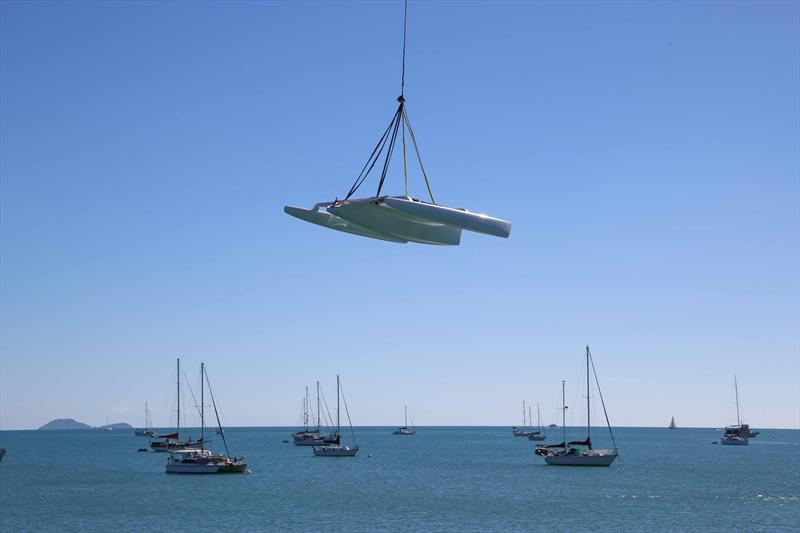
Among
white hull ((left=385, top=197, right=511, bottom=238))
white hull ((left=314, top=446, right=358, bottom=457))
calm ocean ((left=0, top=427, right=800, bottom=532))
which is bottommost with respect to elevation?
calm ocean ((left=0, top=427, right=800, bottom=532))

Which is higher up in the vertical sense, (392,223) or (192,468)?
(392,223)

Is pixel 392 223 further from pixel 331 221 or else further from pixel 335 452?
pixel 335 452

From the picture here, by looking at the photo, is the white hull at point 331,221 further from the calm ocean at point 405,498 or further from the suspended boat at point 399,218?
the calm ocean at point 405,498

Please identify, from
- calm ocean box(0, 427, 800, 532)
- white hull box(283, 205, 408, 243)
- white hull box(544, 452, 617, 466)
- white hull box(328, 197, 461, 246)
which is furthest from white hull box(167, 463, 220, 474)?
white hull box(328, 197, 461, 246)

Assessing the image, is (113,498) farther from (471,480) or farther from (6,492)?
(471,480)

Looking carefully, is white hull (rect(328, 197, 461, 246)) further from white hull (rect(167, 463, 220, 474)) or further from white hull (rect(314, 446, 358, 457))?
white hull (rect(314, 446, 358, 457))

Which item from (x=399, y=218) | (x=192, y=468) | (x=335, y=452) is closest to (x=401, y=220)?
(x=399, y=218)

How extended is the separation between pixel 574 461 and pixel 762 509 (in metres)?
33.8

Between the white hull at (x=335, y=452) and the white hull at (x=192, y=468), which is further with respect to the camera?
the white hull at (x=335, y=452)

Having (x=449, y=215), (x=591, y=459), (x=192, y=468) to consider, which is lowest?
(x=591, y=459)

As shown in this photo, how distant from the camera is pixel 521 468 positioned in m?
102

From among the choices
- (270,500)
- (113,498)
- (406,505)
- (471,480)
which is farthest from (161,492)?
(471,480)

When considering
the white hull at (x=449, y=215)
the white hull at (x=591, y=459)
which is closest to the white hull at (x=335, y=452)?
the white hull at (x=591, y=459)

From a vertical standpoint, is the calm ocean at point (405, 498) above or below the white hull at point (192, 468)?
below
